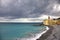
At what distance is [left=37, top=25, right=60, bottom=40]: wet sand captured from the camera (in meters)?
1.99

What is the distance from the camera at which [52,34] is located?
2.01 m

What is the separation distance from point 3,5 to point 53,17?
0.66m

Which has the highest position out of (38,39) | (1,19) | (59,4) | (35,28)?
(59,4)

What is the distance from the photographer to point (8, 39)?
6.72 feet

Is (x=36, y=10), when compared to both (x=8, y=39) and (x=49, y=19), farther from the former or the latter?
(x=8, y=39)

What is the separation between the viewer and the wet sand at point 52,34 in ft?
6.55

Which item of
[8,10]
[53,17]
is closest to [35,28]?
[53,17]

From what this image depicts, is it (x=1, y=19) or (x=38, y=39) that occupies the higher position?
(x=1, y=19)

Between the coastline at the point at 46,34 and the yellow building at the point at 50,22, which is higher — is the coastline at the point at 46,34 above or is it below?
below

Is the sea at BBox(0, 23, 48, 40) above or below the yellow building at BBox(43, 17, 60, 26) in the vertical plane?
below

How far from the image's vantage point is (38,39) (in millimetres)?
2012

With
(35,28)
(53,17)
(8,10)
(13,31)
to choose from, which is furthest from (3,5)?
(53,17)

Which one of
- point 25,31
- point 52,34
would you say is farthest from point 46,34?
point 25,31

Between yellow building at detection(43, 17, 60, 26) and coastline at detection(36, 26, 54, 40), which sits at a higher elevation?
yellow building at detection(43, 17, 60, 26)
